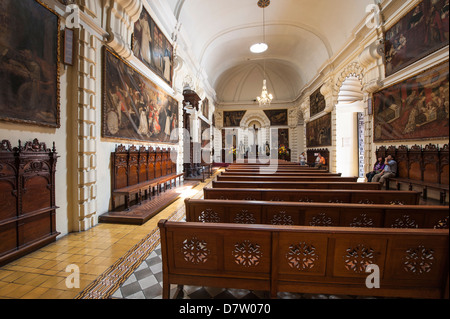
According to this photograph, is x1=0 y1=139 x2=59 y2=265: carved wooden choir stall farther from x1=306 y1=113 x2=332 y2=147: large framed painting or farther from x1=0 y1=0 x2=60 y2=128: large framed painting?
x1=306 y1=113 x2=332 y2=147: large framed painting

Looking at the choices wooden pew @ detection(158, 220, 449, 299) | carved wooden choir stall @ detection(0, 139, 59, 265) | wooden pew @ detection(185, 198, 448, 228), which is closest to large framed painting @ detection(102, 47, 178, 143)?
carved wooden choir stall @ detection(0, 139, 59, 265)

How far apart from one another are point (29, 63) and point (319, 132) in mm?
13410

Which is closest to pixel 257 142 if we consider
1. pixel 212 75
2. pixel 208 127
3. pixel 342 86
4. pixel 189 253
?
pixel 208 127

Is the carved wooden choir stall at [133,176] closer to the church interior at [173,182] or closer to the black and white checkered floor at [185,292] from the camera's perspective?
the church interior at [173,182]

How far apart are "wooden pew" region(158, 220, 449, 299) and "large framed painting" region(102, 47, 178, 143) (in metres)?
3.64

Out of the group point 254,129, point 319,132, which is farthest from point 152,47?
point 254,129

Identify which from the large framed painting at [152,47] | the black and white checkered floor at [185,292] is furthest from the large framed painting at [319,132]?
the black and white checkered floor at [185,292]

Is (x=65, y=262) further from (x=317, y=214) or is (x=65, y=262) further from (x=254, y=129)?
(x=254, y=129)

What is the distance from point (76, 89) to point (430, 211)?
5.51m

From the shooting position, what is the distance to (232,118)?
19594mm

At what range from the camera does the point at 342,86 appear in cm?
1036
